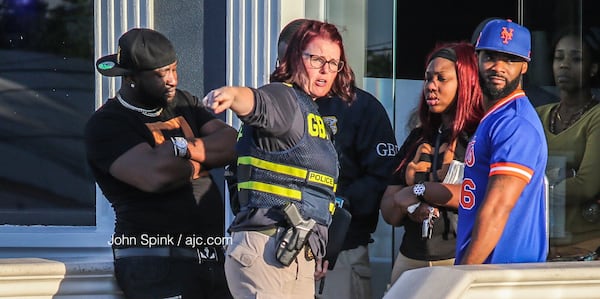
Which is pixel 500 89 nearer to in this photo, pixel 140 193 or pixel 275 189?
pixel 275 189

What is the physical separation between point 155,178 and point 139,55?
1.66 feet

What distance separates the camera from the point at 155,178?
4.29 metres

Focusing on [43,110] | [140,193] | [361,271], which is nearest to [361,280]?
[361,271]

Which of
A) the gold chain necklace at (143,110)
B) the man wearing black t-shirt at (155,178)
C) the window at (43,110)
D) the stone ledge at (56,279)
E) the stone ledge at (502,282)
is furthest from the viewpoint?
the window at (43,110)

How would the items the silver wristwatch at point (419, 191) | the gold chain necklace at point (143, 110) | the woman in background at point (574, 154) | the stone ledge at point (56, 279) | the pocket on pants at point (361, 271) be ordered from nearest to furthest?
the stone ledge at point (56, 279), the gold chain necklace at point (143, 110), the silver wristwatch at point (419, 191), the pocket on pants at point (361, 271), the woman in background at point (574, 154)

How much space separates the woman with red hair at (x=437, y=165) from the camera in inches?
189

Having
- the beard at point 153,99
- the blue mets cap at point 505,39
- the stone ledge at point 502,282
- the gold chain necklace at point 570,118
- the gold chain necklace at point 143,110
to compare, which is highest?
the blue mets cap at point 505,39

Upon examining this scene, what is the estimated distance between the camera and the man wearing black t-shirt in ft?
14.1

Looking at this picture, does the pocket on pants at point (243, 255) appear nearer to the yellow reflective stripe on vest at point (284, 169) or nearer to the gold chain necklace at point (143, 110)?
the yellow reflective stripe on vest at point (284, 169)

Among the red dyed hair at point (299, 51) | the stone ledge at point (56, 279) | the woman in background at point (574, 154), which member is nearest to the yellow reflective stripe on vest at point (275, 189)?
the red dyed hair at point (299, 51)

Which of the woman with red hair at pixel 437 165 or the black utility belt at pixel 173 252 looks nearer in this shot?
the black utility belt at pixel 173 252

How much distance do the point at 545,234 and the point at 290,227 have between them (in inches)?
35.1

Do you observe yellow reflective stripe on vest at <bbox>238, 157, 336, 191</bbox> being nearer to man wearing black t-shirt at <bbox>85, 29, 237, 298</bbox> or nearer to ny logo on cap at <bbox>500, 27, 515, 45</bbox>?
man wearing black t-shirt at <bbox>85, 29, 237, 298</bbox>

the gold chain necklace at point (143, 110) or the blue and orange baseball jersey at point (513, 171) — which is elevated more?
A: the gold chain necklace at point (143, 110)
